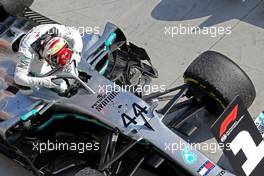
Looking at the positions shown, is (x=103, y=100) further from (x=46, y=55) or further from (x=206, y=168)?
(x=206, y=168)

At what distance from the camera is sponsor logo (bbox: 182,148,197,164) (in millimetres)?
4934

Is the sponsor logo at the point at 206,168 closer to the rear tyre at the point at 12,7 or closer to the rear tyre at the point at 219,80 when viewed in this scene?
the rear tyre at the point at 219,80

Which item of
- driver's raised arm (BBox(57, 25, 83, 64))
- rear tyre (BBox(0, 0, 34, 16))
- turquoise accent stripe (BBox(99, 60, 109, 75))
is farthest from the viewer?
rear tyre (BBox(0, 0, 34, 16))

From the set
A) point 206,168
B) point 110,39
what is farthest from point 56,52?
point 206,168

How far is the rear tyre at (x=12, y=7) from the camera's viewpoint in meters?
6.67

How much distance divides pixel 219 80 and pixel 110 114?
3.76 feet

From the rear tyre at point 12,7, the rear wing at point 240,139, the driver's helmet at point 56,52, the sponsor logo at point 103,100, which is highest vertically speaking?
the rear wing at point 240,139

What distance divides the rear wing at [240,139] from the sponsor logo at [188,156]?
1.72ft

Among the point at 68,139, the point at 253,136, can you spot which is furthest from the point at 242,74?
the point at 68,139

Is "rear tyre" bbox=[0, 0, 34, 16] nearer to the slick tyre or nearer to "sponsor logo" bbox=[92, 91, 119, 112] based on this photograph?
"sponsor logo" bbox=[92, 91, 119, 112]

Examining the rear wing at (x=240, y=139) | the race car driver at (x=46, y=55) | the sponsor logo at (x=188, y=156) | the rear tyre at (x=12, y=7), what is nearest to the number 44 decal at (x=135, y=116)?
the sponsor logo at (x=188, y=156)

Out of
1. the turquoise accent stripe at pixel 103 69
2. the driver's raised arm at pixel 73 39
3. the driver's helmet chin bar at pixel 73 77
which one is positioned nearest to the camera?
the driver's helmet chin bar at pixel 73 77

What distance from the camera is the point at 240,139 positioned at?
452 cm

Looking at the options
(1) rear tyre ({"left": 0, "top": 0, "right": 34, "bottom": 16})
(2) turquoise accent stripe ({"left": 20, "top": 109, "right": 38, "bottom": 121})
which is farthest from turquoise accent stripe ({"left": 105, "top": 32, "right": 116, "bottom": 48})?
(1) rear tyre ({"left": 0, "top": 0, "right": 34, "bottom": 16})
